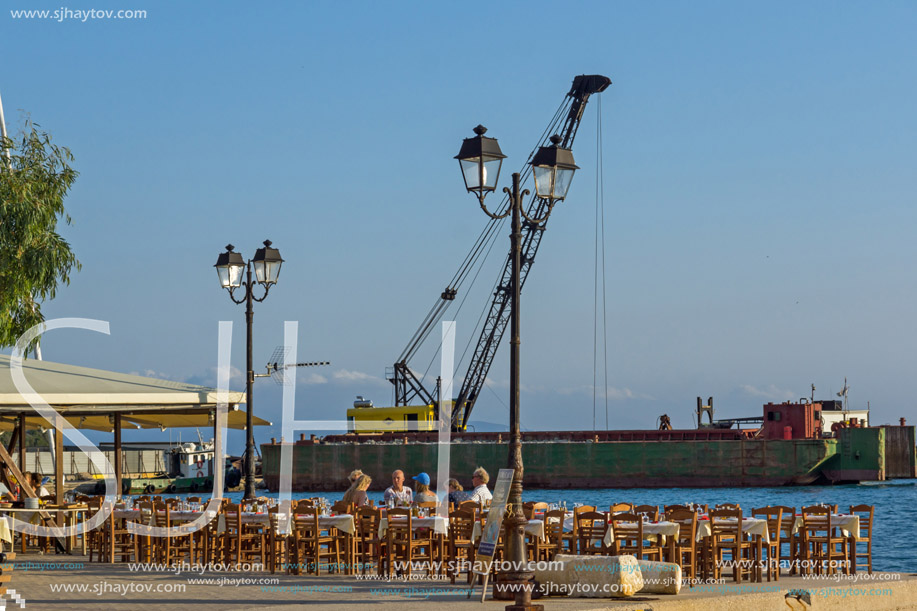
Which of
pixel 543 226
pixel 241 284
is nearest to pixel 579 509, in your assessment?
pixel 241 284

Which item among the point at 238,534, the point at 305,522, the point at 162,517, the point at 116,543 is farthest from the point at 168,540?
the point at 305,522

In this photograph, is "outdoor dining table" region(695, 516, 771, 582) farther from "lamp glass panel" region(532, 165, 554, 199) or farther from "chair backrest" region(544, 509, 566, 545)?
"lamp glass panel" region(532, 165, 554, 199)

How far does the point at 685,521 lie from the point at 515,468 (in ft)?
10.0

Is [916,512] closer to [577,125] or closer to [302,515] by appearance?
[577,125]

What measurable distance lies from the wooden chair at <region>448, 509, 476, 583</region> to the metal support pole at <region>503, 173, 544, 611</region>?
5.57 feet

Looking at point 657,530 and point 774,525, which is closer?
point 657,530

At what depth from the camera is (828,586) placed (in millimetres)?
11227

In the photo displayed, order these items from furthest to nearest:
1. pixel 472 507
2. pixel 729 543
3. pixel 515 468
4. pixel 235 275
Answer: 1. pixel 235 275
2. pixel 729 543
3. pixel 472 507
4. pixel 515 468

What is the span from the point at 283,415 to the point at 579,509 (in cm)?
538

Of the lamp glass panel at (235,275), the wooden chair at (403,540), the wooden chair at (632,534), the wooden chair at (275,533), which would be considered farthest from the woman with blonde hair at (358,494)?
the lamp glass panel at (235,275)

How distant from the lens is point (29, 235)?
50.4 feet

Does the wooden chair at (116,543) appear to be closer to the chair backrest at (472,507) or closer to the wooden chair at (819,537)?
the chair backrest at (472,507)

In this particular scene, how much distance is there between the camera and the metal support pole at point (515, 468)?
9023mm

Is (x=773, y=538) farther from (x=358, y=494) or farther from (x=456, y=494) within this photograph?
(x=358, y=494)
